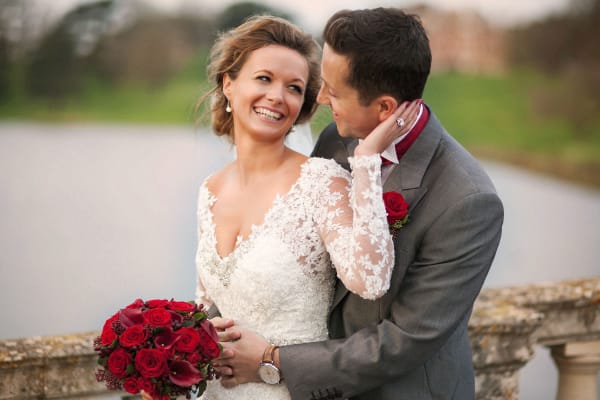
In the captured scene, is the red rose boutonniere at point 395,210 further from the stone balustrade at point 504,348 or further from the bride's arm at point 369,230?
the stone balustrade at point 504,348

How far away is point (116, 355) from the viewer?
215cm

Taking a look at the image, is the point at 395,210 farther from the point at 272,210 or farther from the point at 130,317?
the point at 130,317

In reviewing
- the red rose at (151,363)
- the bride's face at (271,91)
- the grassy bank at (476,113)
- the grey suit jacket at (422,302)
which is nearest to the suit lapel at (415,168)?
the grey suit jacket at (422,302)

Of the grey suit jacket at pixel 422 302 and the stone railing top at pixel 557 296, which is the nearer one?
the grey suit jacket at pixel 422 302

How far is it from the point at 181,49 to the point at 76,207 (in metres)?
2.11

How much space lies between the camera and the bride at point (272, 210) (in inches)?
97.2

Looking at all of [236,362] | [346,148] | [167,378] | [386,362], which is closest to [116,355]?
[167,378]

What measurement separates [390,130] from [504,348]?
1016mm

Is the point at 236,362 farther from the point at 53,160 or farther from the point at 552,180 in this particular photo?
the point at 552,180

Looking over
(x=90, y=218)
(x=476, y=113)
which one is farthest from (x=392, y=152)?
(x=476, y=113)

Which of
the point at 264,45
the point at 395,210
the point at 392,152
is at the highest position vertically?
the point at 264,45

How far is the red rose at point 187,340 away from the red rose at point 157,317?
4 centimetres

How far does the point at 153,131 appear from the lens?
834cm

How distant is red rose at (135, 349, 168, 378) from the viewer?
6.95 feet
